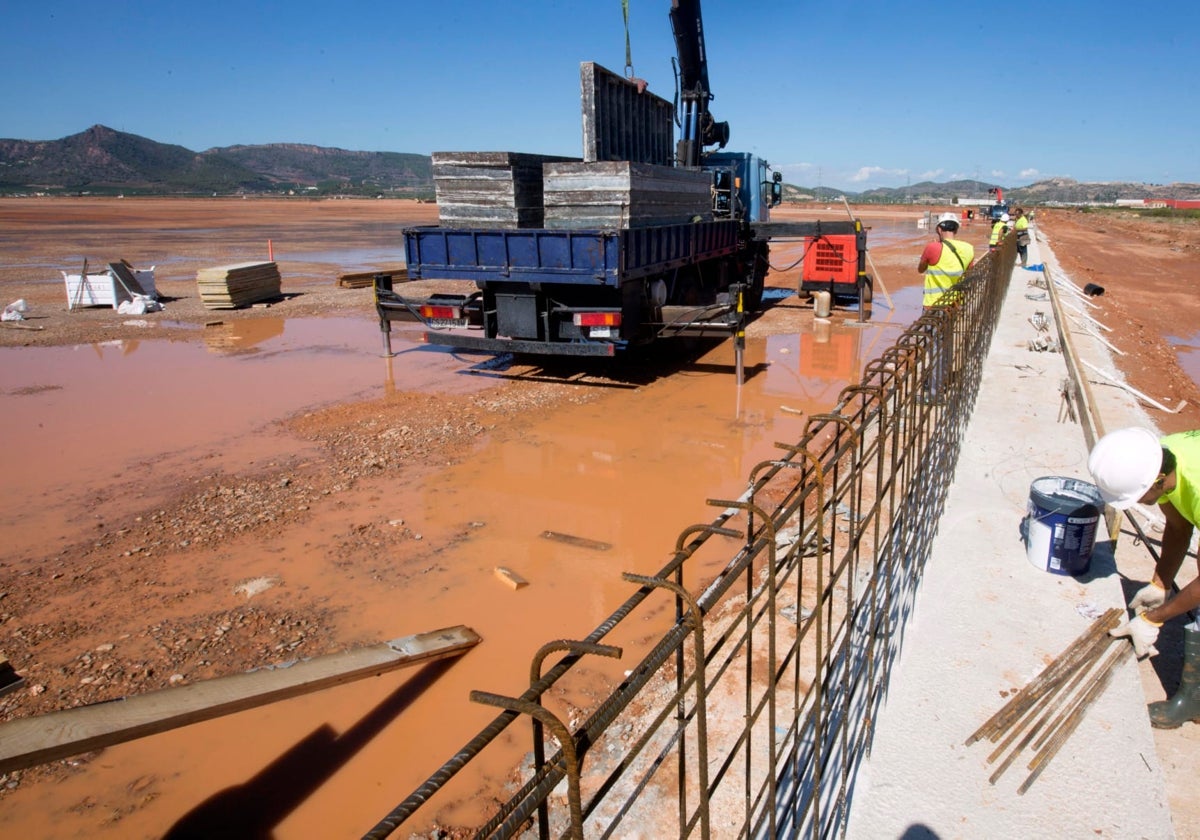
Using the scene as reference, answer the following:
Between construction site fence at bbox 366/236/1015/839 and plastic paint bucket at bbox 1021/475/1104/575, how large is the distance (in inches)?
24.3

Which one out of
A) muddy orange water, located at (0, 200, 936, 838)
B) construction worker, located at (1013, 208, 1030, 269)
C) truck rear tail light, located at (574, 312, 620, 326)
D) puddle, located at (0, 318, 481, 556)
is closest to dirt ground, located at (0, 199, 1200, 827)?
muddy orange water, located at (0, 200, 936, 838)

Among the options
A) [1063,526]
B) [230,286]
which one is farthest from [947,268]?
[230,286]

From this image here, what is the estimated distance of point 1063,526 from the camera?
4.20 metres

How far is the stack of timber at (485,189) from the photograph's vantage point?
31.3 ft

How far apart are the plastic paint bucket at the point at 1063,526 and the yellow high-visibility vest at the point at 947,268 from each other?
3.94m

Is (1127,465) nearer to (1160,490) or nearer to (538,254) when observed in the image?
(1160,490)

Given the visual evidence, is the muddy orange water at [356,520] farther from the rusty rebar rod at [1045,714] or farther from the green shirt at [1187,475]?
the green shirt at [1187,475]

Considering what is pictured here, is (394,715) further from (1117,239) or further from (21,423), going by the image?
(1117,239)

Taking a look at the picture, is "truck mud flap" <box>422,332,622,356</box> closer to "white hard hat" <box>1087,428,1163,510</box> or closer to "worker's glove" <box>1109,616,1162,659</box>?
"white hard hat" <box>1087,428,1163,510</box>

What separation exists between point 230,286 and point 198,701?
573 inches

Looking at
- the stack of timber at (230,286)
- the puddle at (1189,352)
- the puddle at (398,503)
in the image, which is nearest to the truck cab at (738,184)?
the puddle at (398,503)

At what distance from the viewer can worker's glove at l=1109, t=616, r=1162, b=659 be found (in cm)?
351

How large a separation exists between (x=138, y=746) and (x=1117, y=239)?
52.0m

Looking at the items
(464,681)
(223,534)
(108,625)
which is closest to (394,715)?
(464,681)
